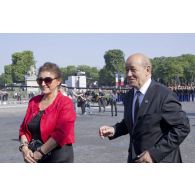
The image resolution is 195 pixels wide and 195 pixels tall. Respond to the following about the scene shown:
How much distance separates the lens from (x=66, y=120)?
3068 mm

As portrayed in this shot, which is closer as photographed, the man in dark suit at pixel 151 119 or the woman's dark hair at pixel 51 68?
the man in dark suit at pixel 151 119

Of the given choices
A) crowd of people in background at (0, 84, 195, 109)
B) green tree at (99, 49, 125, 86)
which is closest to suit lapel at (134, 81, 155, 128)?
crowd of people in background at (0, 84, 195, 109)

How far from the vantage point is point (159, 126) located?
265cm

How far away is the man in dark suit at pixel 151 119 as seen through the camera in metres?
2.55

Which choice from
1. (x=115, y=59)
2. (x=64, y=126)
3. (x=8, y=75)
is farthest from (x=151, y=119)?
(x=115, y=59)

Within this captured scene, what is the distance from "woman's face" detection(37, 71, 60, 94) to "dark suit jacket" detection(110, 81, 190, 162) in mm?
774

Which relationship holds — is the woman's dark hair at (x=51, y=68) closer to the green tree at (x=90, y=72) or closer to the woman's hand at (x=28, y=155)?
the woman's hand at (x=28, y=155)

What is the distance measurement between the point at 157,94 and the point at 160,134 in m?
0.27

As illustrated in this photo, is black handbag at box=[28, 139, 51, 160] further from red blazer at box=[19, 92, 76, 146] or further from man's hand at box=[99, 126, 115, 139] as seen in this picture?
man's hand at box=[99, 126, 115, 139]

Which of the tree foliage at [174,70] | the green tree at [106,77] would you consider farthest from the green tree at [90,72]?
the tree foliage at [174,70]

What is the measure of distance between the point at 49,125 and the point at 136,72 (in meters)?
0.80

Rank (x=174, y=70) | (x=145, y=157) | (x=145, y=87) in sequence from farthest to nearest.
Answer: (x=174, y=70)
(x=145, y=87)
(x=145, y=157)

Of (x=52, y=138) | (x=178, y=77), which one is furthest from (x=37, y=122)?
(x=178, y=77)

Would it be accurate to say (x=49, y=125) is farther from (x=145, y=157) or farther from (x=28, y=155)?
(x=145, y=157)
